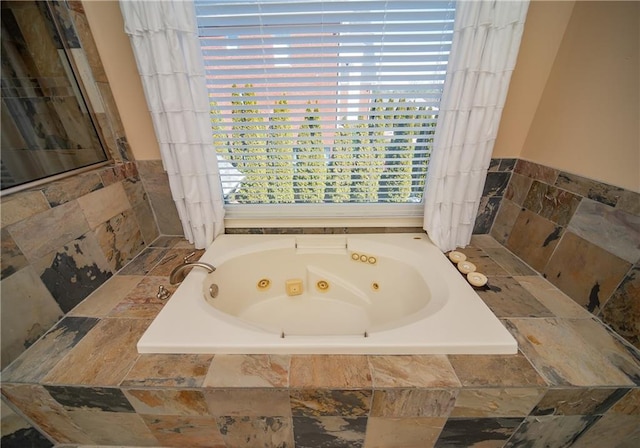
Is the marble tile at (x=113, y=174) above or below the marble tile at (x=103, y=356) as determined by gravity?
above

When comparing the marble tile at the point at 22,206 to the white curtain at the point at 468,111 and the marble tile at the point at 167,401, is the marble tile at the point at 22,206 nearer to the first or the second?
the marble tile at the point at 167,401

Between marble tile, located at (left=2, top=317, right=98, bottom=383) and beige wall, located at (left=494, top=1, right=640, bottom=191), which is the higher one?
beige wall, located at (left=494, top=1, right=640, bottom=191)

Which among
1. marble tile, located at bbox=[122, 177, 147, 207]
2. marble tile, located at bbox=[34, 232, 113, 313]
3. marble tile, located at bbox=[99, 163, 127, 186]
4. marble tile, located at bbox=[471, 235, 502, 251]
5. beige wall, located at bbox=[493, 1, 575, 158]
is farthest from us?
marble tile, located at bbox=[471, 235, 502, 251]

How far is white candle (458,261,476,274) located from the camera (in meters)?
1.08

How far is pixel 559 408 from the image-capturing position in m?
0.69

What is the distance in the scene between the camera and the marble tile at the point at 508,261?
111 cm

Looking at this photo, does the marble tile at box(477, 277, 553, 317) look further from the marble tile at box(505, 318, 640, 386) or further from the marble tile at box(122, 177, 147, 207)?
the marble tile at box(122, 177, 147, 207)

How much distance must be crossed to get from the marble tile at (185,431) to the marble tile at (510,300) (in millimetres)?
1137

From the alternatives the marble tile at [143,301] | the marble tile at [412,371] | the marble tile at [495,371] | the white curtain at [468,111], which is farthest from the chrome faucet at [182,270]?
the white curtain at [468,111]

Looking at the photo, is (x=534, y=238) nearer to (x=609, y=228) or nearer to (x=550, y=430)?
(x=609, y=228)

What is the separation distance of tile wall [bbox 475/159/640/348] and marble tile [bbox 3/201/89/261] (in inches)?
79.3

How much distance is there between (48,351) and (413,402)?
123 centimetres

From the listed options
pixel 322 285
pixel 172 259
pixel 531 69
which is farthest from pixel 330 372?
pixel 531 69

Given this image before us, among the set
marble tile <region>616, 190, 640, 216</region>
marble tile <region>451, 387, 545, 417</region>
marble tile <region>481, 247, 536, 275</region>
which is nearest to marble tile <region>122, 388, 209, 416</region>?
marble tile <region>451, 387, 545, 417</region>
